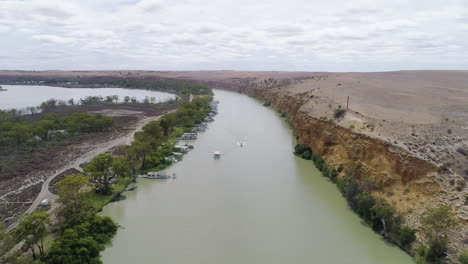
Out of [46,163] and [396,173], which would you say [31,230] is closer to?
[46,163]

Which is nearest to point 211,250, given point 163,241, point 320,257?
point 163,241

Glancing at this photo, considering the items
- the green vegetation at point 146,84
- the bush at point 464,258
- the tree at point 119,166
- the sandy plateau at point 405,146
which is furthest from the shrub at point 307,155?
the green vegetation at point 146,84

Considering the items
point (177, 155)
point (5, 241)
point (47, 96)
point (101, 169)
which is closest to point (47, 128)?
point (177, 155)

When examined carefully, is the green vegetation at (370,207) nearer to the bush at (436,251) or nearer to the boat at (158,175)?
the bush at (436,251)

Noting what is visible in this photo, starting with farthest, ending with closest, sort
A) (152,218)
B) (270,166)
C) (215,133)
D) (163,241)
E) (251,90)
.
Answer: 1. (251,90)
2. (215,133)
3. (270,166)
4. (152,218)
5. (163,241)

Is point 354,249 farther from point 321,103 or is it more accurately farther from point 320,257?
point 321,103

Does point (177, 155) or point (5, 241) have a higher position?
point (5, 241)

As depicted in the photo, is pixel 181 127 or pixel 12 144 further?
pixel 181 127
